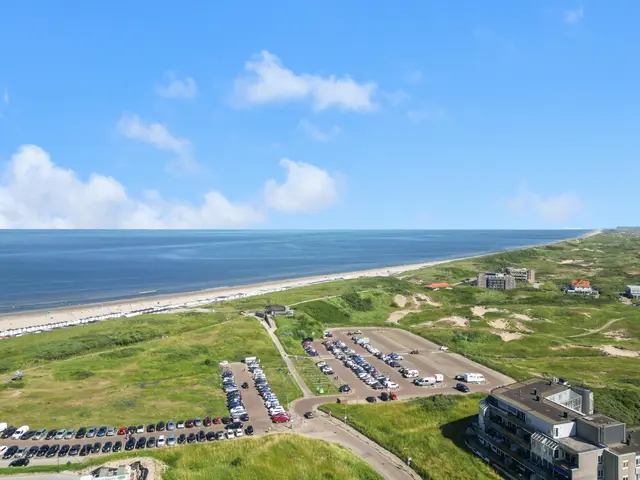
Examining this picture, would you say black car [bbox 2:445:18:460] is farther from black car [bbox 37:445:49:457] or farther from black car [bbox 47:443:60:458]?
black car [bbox 47:443:60:458]

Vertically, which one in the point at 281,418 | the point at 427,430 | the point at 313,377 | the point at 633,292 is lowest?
the point at 427,430

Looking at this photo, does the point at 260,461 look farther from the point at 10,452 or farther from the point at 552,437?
the point at 552,437

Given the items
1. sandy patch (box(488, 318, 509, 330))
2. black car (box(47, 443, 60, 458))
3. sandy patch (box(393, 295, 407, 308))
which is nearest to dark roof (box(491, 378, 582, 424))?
black car (box(47, 443, 60, 458))

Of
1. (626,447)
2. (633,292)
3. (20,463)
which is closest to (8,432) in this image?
(20,463)

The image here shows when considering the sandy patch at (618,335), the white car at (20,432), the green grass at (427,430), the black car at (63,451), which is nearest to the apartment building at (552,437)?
the green grass at (427,430)

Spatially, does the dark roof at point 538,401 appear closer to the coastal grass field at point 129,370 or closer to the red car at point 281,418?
the red car at point 281,418

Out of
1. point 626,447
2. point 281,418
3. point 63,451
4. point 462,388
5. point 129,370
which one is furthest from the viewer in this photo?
point 129,370

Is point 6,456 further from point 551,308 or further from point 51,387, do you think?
point 551,308
